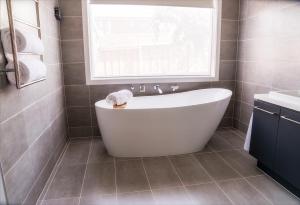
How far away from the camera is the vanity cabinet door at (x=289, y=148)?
1.72 m

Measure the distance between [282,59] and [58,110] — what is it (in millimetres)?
2718

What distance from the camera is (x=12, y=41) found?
1316mm

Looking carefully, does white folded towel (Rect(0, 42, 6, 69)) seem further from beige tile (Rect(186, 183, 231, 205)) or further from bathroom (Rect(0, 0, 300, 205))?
beige tile (Rect(186, 183, 231, 205))

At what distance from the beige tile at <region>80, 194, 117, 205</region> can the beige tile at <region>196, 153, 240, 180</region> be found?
1.00 meters

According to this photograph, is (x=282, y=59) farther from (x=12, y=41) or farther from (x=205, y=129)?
(x=12, y=41)

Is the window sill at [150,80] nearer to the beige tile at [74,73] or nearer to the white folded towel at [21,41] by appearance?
the beige tile at [74,73]

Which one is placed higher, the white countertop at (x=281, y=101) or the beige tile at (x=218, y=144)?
the white countertop at (x=281, y=101)

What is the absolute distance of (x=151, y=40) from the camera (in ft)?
10.5

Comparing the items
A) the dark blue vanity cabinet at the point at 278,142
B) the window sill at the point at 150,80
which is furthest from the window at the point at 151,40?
the dark blue vanity cabinet at the point at 278,142

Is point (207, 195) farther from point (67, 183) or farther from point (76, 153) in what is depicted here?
point (76, 153)

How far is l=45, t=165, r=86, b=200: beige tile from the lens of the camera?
75.5 inches

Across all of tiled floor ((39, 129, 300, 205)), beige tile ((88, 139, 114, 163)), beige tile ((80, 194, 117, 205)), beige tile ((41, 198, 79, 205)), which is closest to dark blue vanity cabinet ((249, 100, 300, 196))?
tiled floor ((39, 129, 300, 205))

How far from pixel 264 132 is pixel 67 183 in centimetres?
196

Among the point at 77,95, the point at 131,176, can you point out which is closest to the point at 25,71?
the point at 131,176
